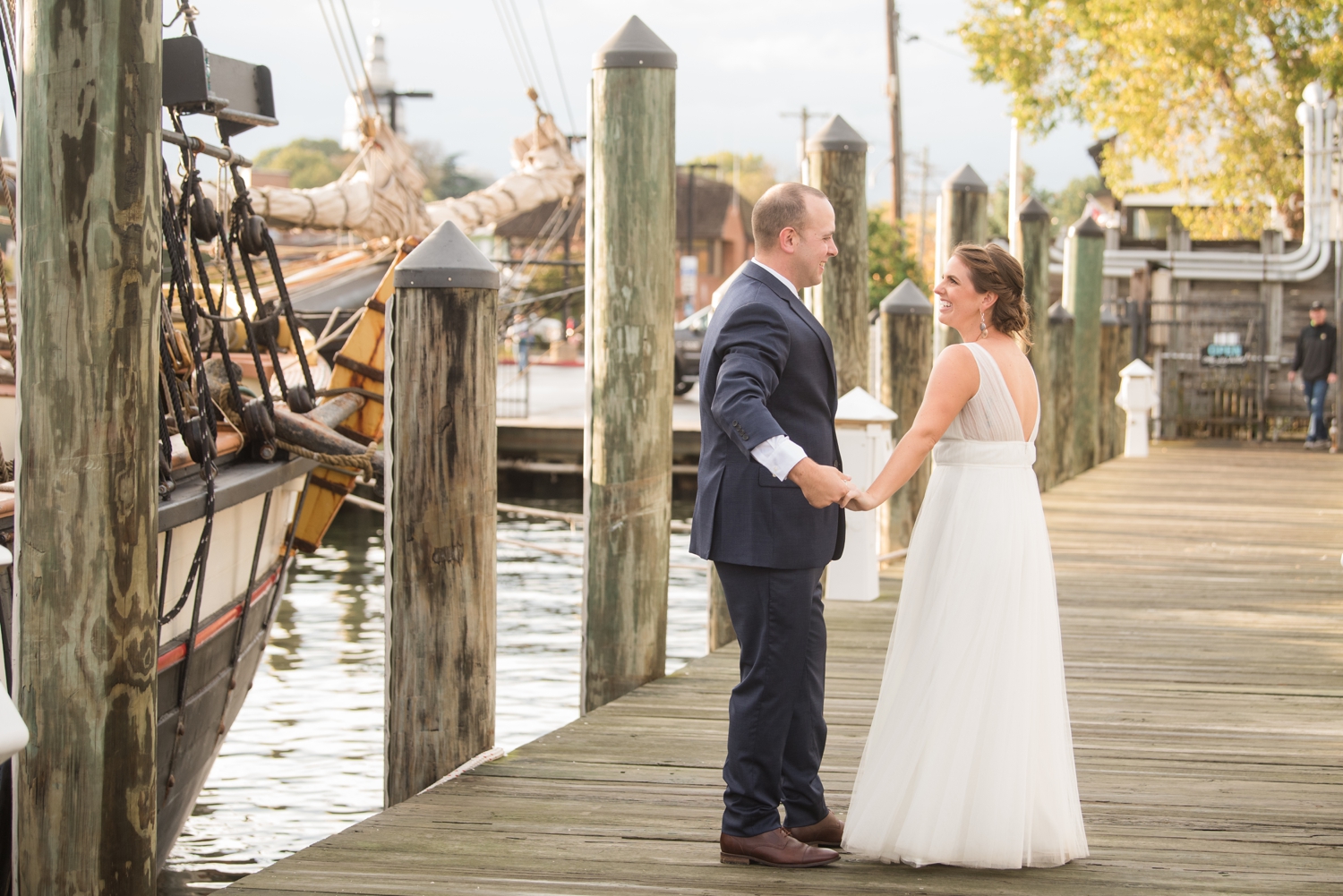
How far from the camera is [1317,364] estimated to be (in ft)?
61.4

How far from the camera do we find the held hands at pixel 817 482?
11.4 feet

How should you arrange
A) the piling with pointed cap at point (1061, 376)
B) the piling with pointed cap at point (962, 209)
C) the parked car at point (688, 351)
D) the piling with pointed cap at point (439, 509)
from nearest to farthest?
the piling with pointed cap at point (439, 509) < the piling with pointed cap at point (962, 209) < the piling with pointed cap at point (1061, 376) < the parked car at point (688, 351)

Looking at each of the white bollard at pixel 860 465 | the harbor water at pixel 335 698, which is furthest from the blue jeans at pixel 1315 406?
the white bollard at pixel 860 465

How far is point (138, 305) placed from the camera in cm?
330

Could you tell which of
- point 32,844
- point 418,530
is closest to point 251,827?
point 418,530

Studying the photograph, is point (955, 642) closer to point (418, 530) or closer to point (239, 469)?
point (418, 530)

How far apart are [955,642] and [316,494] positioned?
18.3ft

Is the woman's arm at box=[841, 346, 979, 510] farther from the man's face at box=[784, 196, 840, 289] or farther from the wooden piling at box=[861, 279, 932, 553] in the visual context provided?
Answer: the wooden piling at box=[861, 279, 932, 553]

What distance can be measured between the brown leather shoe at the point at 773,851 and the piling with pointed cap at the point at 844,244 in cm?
405

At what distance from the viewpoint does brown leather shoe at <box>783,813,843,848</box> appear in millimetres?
3836

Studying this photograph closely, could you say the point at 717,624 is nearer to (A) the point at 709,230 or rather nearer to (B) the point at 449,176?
(A) the point at 709,230

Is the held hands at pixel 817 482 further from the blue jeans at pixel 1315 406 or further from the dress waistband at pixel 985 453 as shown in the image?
the blue jeans at pixel 1315 406

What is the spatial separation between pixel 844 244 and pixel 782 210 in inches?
152

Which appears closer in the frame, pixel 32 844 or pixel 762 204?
pixel 32 844
